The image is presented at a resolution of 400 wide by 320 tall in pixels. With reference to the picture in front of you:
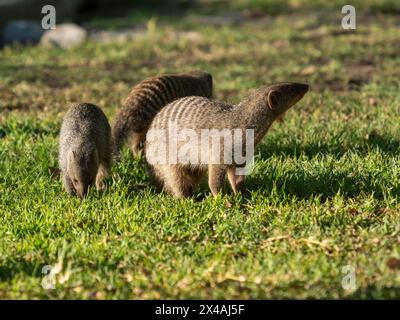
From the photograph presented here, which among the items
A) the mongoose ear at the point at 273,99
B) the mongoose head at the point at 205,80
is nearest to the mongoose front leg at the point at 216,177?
the mongoose ear at the point at 273,99

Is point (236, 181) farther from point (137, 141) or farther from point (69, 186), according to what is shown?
point (137, 141)

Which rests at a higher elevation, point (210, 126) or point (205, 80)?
point (205, 80)

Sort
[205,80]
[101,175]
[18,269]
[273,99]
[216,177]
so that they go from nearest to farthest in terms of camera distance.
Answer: [18,269]
[216,177]
[273,99]
[101,175]
[205,80]

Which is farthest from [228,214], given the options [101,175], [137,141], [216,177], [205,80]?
[205,80]

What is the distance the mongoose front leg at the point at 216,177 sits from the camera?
13.9 ft

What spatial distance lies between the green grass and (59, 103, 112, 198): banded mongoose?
86mm

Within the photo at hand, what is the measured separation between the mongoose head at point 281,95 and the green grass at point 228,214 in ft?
1.31

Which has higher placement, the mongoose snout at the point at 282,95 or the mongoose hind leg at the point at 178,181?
the mongoose snout at the point at 282,95

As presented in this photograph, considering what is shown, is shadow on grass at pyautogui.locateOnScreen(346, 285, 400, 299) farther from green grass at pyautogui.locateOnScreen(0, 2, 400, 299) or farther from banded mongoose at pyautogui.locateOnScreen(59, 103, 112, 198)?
banded mongoose at pyautogui.locateOnScreen(59, 103, 112, 198)

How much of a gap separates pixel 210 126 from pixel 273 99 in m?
0.38

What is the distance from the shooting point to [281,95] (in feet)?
14.5

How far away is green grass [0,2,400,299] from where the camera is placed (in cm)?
323

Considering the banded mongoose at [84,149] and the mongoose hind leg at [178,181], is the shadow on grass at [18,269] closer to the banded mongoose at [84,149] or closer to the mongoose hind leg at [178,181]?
the banded mongoose at [84,149]

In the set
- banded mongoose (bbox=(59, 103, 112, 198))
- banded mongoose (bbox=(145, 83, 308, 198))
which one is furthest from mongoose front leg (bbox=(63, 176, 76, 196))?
banded mongoose (bbox=(145, 83, 308, 198))
